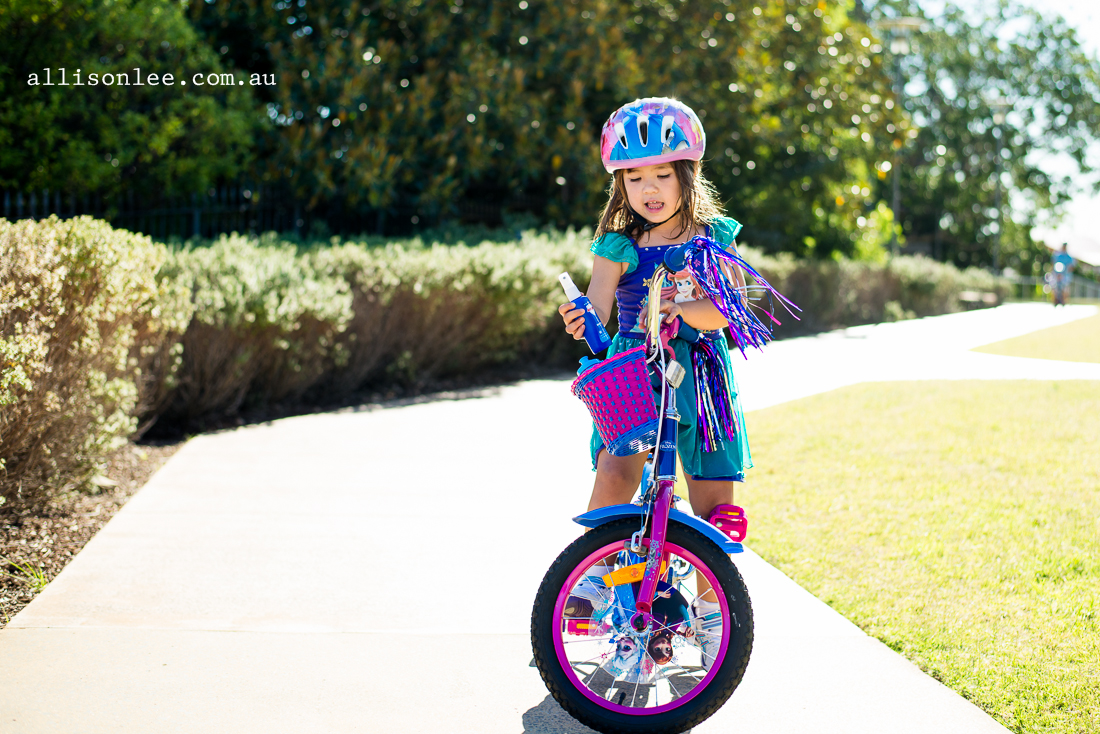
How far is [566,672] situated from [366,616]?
1.21 m

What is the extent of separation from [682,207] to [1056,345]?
46.7 feet

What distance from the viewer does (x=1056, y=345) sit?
15148 millimetres

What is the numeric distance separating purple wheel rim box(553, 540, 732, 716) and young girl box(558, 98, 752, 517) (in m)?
0.35

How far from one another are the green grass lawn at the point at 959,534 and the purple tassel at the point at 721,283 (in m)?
1.35

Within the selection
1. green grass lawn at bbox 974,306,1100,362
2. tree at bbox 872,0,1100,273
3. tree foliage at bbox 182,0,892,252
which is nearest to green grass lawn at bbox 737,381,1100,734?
green grass lawn at bbox 974,306,1100,362

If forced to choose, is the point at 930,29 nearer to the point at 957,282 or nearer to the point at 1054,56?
the point at 1054,56

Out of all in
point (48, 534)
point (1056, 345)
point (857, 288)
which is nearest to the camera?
point (48, 534)

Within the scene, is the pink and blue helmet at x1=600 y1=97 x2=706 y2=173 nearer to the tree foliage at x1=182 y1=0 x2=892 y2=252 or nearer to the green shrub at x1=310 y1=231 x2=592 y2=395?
the green shrub at x1=310 y1=231 x2=592 y2=395

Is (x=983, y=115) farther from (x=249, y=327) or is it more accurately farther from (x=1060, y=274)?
(x=249, y=327)

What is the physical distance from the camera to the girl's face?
296 centimetres

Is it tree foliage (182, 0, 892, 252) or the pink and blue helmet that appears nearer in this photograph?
the pink and blue helmet

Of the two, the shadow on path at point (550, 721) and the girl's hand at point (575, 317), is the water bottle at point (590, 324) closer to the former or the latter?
the girl's hand at point (575, 317)

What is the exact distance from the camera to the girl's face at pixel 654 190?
2961mm

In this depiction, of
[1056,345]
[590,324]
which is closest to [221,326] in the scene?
[590,324]
